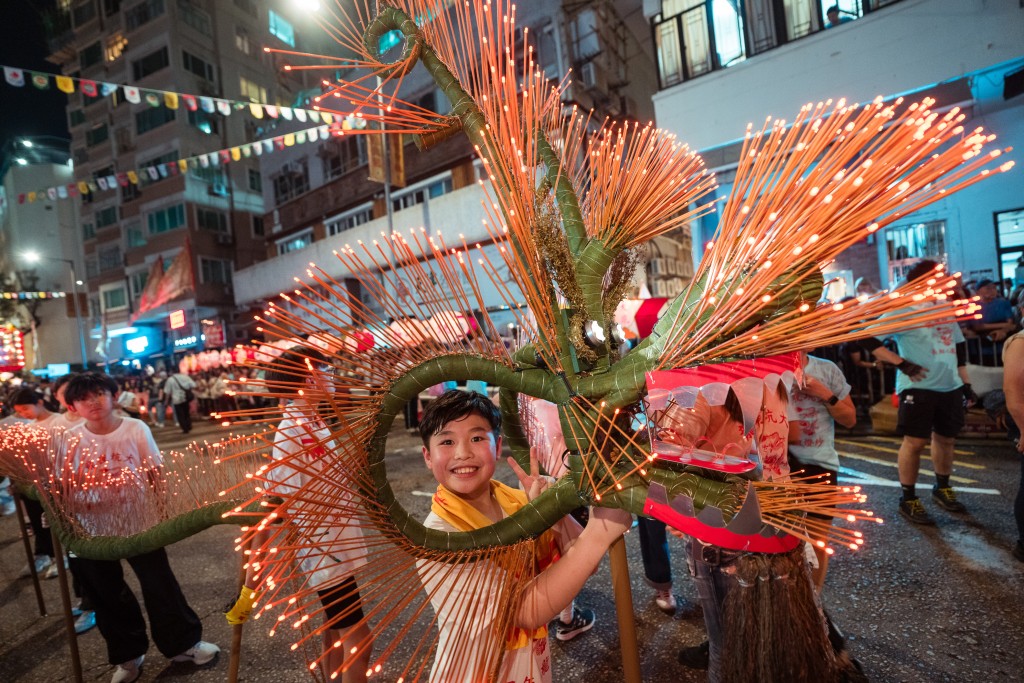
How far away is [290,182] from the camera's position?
75.9 ft

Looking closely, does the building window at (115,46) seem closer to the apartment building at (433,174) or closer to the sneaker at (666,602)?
the apartment building at (433,174)

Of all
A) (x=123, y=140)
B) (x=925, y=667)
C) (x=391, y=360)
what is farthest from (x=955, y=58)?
(x=123, y=140)

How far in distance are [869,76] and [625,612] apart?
10.7m

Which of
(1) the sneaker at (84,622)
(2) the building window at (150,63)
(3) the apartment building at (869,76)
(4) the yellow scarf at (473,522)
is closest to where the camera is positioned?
(4) the yellow scarf at (473,522)

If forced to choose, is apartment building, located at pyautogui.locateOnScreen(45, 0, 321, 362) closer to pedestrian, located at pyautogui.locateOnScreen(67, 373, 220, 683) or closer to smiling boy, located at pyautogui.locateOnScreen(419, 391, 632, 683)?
pedestrian, located at pyautogui.locateOnScreen(67, 373, 220, 683)

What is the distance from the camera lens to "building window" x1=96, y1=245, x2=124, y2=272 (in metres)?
28.9

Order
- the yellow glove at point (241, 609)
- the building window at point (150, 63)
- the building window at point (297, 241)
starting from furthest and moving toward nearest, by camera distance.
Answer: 1. the building window at point (150, 63)
2. the building window at point (297, 241)
3. the yellow glove at point (241, 609)

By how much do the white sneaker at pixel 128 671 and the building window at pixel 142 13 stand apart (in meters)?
34.1

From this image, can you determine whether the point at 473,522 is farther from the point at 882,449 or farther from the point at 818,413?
the point at 882,449

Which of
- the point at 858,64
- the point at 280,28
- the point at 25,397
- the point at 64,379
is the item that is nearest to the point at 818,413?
the point at 64,379

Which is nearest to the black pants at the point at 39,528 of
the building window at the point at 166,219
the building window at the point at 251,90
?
the building window at the point at 166,219

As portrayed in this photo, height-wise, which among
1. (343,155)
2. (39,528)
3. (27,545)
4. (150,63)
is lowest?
(39,528)

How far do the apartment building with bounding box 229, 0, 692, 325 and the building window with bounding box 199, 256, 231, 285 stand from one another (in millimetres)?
2911

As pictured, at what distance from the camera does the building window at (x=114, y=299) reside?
94.7 feet
